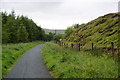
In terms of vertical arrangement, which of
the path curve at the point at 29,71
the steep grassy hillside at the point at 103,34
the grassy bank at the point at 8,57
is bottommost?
the path curve at the point at 29,71

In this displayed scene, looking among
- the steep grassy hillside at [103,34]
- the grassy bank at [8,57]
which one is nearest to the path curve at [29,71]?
the grassy bank at [8,57]

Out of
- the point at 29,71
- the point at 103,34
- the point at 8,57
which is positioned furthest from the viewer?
the point at 103,34

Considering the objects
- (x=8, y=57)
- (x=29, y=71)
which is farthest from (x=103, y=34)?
(x=29, y=71)

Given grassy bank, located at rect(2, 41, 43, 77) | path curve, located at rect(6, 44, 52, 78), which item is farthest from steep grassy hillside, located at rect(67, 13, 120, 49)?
grassy bank, located at rect(2, 41, 43, 77)

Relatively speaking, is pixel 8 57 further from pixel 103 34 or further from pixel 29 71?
pixel 103 34

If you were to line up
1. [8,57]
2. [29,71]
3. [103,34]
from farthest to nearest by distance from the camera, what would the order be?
[103,34]
[8,57]
[29,71]

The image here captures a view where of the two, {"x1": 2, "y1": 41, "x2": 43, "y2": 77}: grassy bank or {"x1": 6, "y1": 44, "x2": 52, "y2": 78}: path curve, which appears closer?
{"x1": 6, "y1": 44, "x2": 52, "y2": 78}: path curve

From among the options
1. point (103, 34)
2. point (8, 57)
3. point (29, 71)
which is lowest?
point (29, 71)

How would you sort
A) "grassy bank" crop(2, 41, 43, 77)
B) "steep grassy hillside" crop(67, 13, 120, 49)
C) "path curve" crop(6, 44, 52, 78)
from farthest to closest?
"steep grassy hillside" crop(67, 13, 120, 49) → "grassy bank" crop(2, 41, 43, 77) → "path curve" crop(6, 44, 52, 78)

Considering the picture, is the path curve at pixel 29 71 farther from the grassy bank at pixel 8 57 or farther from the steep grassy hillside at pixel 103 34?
the steep grassy hillside at pixel 103 34

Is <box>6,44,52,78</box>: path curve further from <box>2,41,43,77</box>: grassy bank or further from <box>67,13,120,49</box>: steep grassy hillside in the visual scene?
<box>67,13,120,49</box>: steep grassy hillside

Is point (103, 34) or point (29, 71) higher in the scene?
point (103, 34)

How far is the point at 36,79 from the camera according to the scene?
873cm

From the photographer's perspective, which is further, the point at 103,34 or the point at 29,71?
the point at 103,34
